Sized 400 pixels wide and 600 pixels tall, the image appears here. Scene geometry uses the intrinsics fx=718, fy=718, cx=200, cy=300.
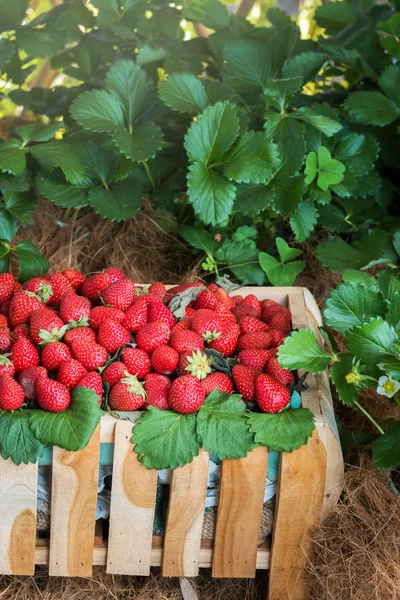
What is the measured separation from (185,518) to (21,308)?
0.58 metres

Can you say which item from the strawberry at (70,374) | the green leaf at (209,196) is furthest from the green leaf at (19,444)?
the green leaf at (209,196)

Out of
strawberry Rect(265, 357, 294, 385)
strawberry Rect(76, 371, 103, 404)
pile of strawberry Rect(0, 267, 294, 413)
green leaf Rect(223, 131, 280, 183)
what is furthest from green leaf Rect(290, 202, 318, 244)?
strawberry Rect(76, 371, 103, 404)

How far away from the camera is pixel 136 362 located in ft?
4.84

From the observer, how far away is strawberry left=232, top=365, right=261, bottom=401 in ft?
4.80

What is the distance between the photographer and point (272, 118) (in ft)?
6.47

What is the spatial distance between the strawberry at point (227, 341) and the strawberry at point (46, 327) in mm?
327

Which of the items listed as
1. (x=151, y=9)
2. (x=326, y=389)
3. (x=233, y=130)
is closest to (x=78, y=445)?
(x=326, y=389)

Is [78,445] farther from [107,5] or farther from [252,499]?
[107,5]

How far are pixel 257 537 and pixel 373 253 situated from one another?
3.15ft

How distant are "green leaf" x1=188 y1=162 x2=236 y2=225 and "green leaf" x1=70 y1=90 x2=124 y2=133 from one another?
276 mm

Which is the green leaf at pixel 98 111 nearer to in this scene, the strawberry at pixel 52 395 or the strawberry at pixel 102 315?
the strawberry at pixel 102 315

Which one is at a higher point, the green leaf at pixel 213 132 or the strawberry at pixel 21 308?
the green leaf at pixel 213 132

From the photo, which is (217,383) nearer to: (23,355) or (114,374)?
(114,374)

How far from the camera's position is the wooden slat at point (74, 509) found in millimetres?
1369
